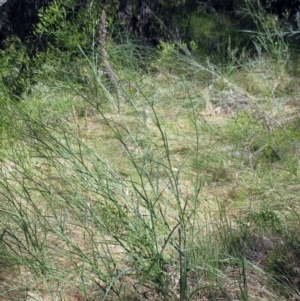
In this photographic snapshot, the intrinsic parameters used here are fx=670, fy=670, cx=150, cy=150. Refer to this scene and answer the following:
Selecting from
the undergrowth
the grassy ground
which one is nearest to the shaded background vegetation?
the undergrowth

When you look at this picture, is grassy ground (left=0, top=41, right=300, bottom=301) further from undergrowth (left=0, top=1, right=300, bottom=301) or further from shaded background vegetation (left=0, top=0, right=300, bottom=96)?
shaded background vegetation (left=0, top=0, right=300, bottom=96)

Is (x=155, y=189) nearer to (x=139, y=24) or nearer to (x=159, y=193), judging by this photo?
(x=159, y=193)

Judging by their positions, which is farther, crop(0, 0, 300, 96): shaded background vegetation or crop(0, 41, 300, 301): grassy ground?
crop(0, 0, 300, 96): shaded background vegetation

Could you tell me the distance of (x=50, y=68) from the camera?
15.3 ft

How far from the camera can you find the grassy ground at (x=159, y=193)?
2.65m

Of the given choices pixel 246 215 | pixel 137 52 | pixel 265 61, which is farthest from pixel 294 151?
pixel 137 52

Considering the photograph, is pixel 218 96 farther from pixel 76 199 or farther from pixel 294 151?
pixel 76 199

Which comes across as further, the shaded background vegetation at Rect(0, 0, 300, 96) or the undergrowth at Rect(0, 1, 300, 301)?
the shaded background vegetation at Rect(0, 0, 300, 96)

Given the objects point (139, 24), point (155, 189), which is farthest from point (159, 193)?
point (139, 24)

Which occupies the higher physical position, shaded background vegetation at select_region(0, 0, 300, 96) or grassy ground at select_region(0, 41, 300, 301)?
shaded background vegetation at select_region(0, 0, 300, 96)

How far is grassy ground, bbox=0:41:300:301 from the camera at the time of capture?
2652mm

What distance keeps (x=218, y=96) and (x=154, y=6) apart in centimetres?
179

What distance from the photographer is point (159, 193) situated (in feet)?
12.2

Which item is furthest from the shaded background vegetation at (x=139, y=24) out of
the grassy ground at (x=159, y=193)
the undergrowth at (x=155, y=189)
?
the grassy ground at (x=159, y=193)
